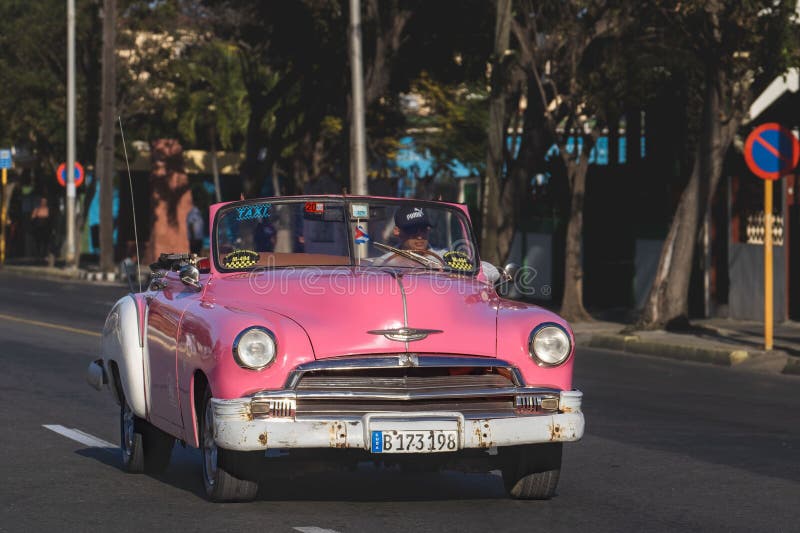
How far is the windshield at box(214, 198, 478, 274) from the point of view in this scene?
9891 millimetres

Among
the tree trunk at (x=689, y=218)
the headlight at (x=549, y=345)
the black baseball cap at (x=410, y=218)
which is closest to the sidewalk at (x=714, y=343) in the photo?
the tree trunk at (x=689, y=218)

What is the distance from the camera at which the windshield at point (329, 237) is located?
9891 millimetres

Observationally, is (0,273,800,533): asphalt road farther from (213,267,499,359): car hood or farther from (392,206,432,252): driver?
(392,206,432,252): driver

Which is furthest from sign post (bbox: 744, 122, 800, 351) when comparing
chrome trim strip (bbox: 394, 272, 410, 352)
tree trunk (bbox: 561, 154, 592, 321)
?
chrome trim strip (bbox: 394, 272, 410, 352)

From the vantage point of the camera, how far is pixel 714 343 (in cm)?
2142

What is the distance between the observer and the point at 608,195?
99.9ft

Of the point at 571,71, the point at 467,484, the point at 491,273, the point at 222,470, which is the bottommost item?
the point at 467,484

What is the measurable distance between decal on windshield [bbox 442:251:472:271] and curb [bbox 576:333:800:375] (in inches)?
386

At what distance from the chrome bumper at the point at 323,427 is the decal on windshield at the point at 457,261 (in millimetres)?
1756

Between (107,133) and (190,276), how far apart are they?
3585 cm

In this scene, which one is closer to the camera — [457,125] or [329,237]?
[329,237]

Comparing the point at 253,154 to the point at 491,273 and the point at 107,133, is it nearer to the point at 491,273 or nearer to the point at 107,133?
the point at 107,133

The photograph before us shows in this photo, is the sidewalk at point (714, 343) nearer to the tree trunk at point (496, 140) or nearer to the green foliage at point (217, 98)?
the tree trunk at point (496, 140)

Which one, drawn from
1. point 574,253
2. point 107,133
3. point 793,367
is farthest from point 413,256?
point 107,133
